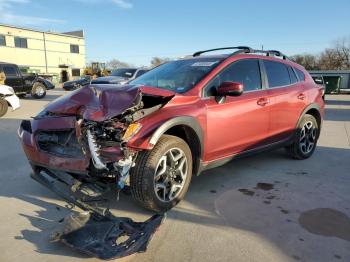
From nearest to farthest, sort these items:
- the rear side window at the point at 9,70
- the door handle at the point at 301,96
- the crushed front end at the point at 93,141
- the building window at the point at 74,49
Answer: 1. the crushed front end at the point at 93,141
2. the door handle at the point at 301,96
3. the rear side window at the point at 9,70
4. the building window at the point at 74,49

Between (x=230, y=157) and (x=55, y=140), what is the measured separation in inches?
86.2

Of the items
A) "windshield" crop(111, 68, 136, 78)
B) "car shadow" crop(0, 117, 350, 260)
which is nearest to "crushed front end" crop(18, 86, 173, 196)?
"car shadow" crop(0, 117, 350, 260)

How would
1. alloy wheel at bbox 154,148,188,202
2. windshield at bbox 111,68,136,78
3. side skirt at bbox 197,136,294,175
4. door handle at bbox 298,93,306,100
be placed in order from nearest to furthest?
1. alloy wheel at bbox 154,148,188,202
2. side skirt at bbox 197,136,294,175
3. door handle at bbox 298,93,306,100
4. windshield at bbox 111,68,136,78

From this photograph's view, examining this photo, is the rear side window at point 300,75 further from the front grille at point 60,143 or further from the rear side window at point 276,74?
the front grille at point 60,143

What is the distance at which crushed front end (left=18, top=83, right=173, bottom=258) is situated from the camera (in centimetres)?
323

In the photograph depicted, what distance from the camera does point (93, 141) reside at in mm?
3271

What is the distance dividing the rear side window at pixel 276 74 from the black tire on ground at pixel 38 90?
1597 cm

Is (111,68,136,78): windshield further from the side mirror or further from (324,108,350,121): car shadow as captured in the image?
the side mirror

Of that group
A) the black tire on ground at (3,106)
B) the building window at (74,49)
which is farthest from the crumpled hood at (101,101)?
the building window at (74,49)

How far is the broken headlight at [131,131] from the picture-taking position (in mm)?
3256

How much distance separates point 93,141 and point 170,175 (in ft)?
3.08

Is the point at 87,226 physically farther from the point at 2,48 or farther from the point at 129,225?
the point at 2,48

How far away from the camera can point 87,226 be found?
3.09 meters

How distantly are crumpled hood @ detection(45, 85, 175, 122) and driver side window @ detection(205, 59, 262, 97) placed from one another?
72 centimetres
